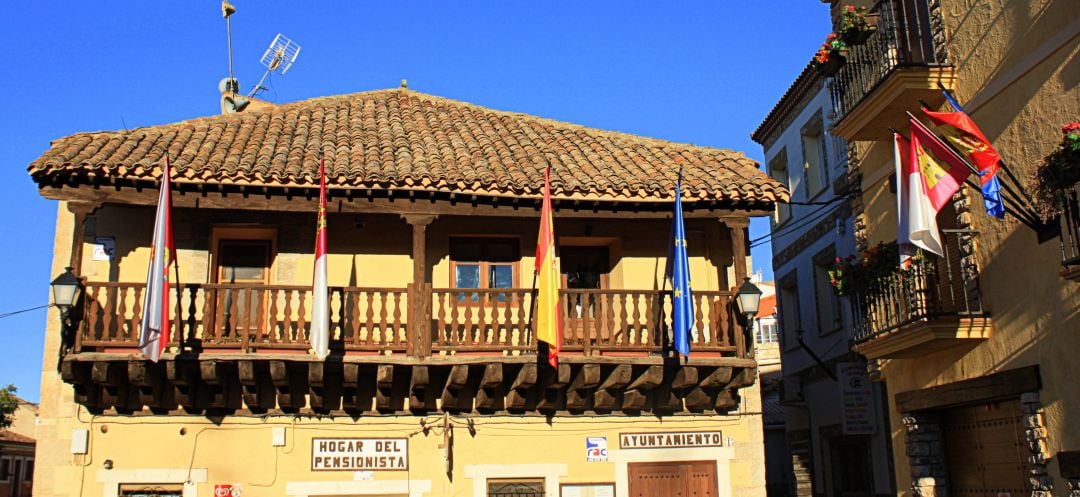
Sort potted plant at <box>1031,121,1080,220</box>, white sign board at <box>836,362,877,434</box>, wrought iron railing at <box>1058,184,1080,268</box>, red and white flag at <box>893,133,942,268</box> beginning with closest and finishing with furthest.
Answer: potted plant at <box>1031,121,1080,220</box>
wrought iron railing at <box>1058,184,1080,268</box>
red and white flag at <box>893,133,942,268</box>
white sign board at <box>836,362,877,434</box>

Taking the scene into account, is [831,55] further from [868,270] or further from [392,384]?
[392,384]

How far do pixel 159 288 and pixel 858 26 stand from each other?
923 cm

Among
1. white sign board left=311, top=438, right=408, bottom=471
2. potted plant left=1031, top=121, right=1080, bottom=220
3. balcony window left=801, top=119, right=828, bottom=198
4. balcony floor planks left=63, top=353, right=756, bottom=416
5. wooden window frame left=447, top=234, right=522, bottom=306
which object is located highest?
balcony window left=801, top=119, right=828, bottom=198

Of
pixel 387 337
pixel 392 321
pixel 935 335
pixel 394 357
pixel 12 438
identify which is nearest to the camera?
pixel 935 335

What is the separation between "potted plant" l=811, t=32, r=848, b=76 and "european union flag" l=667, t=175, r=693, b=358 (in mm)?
2469

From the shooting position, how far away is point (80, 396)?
13367mm

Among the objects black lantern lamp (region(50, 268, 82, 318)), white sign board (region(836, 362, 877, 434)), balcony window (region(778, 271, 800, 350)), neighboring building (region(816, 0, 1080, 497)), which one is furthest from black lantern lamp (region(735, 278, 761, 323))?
balcony window (region(778, 271, 800, 350))

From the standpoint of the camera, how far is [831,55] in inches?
538

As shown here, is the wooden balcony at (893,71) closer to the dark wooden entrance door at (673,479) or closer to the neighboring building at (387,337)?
the neighboring building at (387,337)

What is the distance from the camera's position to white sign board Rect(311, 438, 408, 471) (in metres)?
13.6

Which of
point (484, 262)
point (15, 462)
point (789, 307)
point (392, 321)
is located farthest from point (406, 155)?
point (15, 462)

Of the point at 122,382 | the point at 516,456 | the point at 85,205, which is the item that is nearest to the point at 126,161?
the point at 85,205

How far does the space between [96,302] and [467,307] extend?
4602 mm

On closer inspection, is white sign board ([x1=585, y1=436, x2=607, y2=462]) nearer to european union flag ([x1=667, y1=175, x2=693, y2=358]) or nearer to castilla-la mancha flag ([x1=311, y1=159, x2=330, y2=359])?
european union flag ([x1=667, y1=175, x2=693, y2=358])
